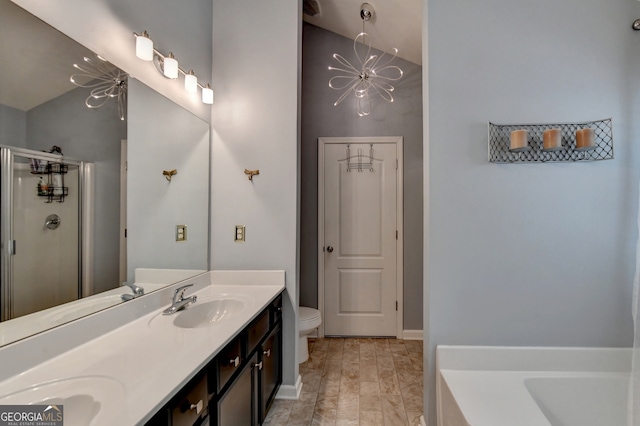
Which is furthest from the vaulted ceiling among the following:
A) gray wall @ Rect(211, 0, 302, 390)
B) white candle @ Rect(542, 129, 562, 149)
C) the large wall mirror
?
the large wall mirror

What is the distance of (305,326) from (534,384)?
5.02 ft

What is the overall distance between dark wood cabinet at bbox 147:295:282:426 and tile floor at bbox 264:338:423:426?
25 cm

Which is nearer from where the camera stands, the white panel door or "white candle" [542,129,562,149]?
"white candle" [542,129,562,149]

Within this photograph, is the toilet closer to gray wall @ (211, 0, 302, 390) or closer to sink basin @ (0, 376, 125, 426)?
gray wall @ (211, 0, 302, 390)

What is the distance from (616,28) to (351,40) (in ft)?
7.49

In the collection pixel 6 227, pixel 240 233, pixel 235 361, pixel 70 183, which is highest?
pixel 70 183

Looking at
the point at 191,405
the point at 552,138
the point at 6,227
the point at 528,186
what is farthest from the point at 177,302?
the point at 552,138

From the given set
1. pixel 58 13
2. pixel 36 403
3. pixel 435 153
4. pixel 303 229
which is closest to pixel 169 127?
pixel 58 13

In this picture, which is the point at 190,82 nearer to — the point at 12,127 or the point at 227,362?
the point at 12,127

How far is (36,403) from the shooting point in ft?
2.58

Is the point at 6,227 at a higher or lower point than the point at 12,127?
lower

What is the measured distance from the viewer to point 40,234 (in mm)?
1024

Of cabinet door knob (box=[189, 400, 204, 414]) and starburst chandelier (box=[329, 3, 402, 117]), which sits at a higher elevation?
starburst chandelier (box=[329, 3, 402, 117])

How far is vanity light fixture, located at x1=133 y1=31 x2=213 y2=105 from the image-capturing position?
4.77 feet
